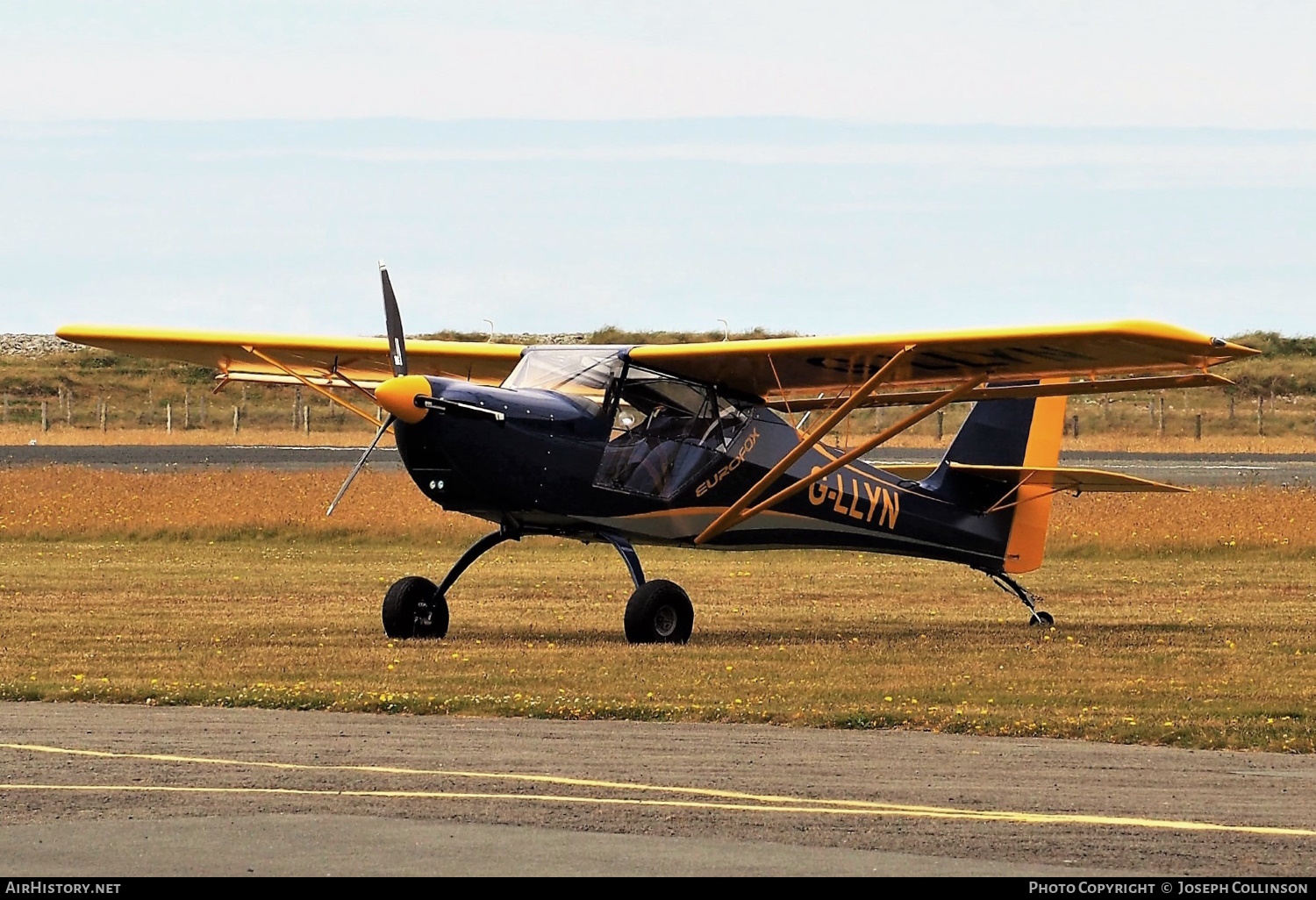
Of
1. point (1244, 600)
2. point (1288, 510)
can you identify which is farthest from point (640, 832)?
point (1288, 510)

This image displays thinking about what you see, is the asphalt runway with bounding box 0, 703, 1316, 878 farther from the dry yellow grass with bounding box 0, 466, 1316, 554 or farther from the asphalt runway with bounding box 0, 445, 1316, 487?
the asphalt runway with bounding box 0, 445, 1316, 487

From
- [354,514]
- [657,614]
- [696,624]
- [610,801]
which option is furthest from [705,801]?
[354,514]

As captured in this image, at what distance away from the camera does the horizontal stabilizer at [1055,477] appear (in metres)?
18.4

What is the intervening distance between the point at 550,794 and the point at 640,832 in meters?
1.11

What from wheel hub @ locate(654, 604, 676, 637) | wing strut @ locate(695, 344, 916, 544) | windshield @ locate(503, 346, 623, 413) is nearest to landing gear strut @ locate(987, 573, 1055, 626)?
wing strut @ locate(695, 344, 916, 544)

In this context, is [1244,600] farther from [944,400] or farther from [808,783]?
[808,783]

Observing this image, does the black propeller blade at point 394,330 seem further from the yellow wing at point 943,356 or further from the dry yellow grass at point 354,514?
the dry yellow grass at point 354,514

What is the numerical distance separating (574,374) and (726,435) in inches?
67.2

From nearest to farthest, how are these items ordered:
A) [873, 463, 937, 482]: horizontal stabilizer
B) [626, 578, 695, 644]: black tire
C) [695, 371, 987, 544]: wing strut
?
[626, 578, 695, 644]: black tire < [695, 371, 987, 544]: wing strut < [873, 463, 937, 482]: horizontal stabilizer

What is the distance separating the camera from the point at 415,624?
16891 mm

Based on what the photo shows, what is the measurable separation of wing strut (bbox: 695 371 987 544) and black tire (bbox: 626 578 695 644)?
1243 millimetres

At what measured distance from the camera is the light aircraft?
15875 millimetres

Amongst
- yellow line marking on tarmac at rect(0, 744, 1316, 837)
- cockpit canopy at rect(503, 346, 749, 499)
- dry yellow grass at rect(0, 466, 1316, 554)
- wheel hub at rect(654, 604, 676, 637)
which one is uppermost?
cockpit canopy at rect(503, 346, 749, 499)

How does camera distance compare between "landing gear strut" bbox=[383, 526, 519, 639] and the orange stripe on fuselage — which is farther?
the orange stripe on fuselage
